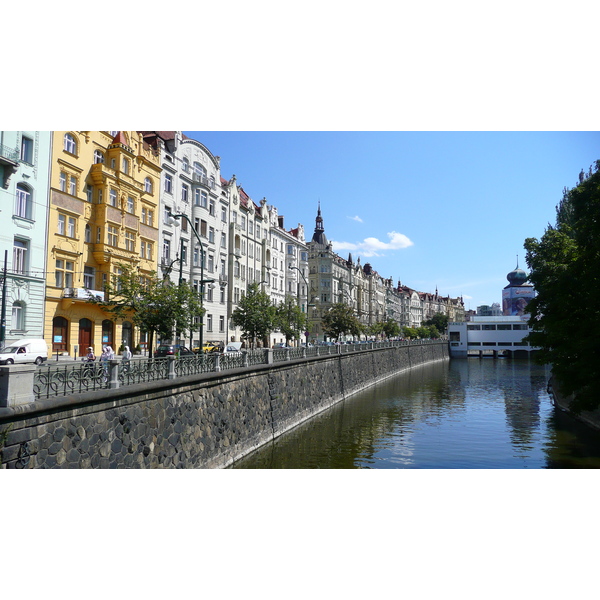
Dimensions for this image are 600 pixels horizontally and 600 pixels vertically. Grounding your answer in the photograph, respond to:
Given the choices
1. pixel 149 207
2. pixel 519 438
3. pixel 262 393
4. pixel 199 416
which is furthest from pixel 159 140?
pixel 519 438

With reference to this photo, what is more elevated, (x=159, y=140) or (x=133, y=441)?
(x=159, y=140)

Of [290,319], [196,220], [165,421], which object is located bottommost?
[165,421]

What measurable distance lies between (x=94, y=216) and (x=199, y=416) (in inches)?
947

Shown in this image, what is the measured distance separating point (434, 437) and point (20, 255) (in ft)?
82.3

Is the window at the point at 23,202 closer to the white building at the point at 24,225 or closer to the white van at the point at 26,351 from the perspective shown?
the white building at the point at 24,225

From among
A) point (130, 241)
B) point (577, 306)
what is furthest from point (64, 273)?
point (577, 306)

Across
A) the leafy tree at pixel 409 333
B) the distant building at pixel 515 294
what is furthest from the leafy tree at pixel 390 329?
the distant building at pixel 515 294

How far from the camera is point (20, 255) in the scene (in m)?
30.1

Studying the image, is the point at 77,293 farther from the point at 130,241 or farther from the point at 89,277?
the point at 130,241

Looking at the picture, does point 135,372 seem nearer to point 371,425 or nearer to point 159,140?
point 371,425

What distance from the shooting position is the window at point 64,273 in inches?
1293

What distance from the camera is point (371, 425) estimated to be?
92.0 ft

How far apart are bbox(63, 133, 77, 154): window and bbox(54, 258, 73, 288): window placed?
7183 millimetres

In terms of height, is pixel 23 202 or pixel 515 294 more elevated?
pixel 515 294
